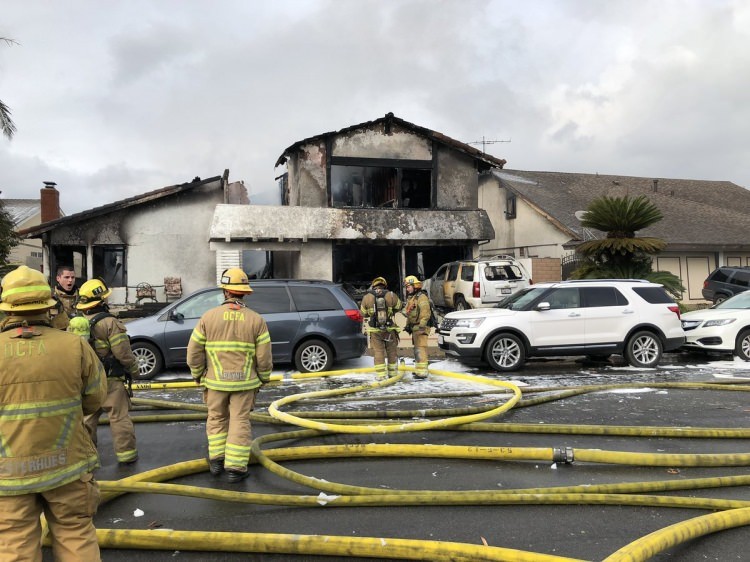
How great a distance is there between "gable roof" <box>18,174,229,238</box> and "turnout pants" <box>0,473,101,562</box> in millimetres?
16357

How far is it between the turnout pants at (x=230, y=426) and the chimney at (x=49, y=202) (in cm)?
2227

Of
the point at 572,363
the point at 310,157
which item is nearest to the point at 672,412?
the point at 572,363

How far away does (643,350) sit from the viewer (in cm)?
986

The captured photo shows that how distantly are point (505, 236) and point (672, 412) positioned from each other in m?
18.8

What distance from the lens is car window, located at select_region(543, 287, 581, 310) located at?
31.7 feet

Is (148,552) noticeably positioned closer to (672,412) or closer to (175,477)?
(175,477)

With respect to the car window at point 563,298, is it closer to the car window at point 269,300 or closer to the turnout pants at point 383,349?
the turnout pants at point 383,349

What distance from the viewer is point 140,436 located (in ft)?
18.5

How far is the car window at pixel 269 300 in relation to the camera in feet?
30.7

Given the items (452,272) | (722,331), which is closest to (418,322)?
(722,331)

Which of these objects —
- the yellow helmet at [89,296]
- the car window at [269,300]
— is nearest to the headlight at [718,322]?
the car window at [269,300]

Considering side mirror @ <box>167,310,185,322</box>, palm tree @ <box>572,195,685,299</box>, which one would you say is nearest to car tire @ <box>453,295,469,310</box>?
palm tree @ <box>572,195,685,299</box>

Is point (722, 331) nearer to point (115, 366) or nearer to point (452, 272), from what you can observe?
point (452, 272)

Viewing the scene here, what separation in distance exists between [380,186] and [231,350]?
17.4 m
